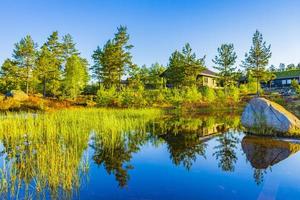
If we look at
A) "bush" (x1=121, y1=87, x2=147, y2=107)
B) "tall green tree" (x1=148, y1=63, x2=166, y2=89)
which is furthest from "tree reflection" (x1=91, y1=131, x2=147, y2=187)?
"tall green tree" (x1=148, y1=63, x2=166, y2=89)

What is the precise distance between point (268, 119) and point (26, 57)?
33.2 m

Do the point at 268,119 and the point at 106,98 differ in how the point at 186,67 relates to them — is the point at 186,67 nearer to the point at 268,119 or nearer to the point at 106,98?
the point at 106,98

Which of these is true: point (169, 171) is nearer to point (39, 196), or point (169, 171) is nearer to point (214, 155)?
point (214, 155)

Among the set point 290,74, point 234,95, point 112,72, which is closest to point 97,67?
point 112,72

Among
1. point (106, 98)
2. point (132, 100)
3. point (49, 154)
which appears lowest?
point (49, 154)

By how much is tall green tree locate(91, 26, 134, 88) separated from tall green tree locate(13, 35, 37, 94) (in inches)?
337

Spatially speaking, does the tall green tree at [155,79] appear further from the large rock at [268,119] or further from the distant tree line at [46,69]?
the large rock at [268,119]

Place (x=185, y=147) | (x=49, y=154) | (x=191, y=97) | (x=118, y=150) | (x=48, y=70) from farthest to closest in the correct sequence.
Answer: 1. (x=48, y=70)
2. (x=191, y=97)
3. (x=185, y=147)
4. (x=118, y=150)
5. (x=49, y=154)

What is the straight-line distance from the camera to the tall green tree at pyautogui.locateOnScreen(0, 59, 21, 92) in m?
34.1

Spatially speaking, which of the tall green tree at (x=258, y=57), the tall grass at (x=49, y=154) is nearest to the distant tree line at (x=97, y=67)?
the tall green tree at (x=258, y=57)

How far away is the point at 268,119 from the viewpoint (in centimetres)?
1116

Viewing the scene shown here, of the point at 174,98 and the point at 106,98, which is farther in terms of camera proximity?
the point at 174,98

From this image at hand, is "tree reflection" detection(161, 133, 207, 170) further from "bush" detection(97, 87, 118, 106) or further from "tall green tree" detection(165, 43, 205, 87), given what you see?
"tall green tree" detection(165, 43, 205, 87)

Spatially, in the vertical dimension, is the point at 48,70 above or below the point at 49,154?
above
